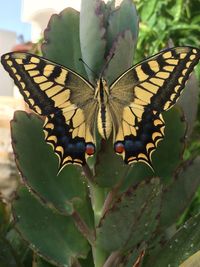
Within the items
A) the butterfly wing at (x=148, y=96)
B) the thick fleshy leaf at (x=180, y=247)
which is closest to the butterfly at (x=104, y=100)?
the butterfly wing at (x=148, y=96)

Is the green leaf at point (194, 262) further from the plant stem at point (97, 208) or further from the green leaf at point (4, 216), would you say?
the green leaf at point (4, 216)

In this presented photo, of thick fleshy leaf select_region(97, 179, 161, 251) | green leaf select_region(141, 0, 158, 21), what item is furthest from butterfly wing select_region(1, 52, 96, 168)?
green leaf select_region(141, 0, 158, 21)

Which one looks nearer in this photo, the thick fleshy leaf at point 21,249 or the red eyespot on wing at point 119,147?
the red eyespot on wing at point 119,147

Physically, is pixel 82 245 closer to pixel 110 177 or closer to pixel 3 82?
pixel 110 177

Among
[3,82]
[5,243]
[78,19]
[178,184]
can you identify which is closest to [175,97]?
[178,184]

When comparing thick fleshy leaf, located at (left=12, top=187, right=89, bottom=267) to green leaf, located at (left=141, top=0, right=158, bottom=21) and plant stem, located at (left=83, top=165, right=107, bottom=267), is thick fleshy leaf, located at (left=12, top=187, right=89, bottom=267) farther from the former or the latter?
green leaf, located at (left=141, top=0, right=158, bottom=21)
